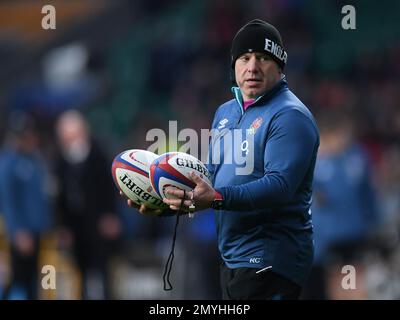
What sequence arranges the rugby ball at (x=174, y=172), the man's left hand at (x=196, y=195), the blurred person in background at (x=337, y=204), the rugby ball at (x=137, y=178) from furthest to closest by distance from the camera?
the blurred person in background at (x=337, y=204), the rugby ball at (x=137, y=178), the rugby ball at (x=174, y=172), the man's left hand at (x=196, y=195)

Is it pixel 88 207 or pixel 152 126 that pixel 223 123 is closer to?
pixel 88 207

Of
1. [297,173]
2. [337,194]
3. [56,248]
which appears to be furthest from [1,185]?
[297,173]

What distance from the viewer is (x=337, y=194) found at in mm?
11023

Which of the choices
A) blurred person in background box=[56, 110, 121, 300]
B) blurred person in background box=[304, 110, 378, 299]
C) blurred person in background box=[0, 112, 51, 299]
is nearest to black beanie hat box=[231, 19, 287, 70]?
blurred person in background box=[304, 110, 378, 299]

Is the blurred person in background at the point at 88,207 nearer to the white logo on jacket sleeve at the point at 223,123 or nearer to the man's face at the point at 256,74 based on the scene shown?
the white logo on jacket sleeve at the point at 223,123

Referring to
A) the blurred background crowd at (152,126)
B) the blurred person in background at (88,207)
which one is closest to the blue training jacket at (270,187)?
the blurred background crowd at (152,126)

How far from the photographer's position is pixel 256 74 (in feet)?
19.5

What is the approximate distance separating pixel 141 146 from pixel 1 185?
2967mm

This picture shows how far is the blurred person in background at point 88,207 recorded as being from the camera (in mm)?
11172

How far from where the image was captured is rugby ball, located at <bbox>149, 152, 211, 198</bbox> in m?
5.80

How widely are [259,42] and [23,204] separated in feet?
19.5

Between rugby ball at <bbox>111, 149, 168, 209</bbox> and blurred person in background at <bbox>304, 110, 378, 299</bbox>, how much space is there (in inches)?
192

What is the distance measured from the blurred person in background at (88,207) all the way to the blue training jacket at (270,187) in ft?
17.3
